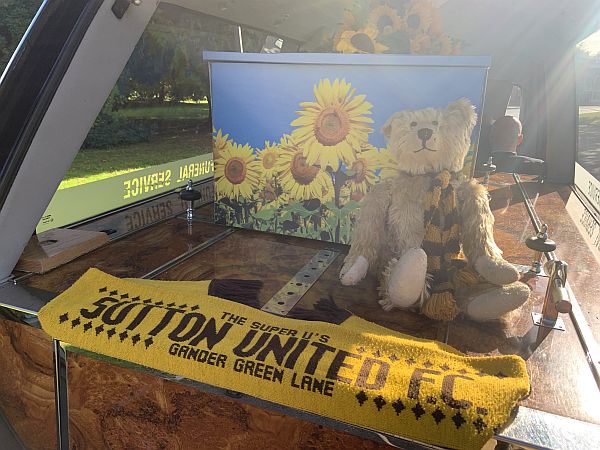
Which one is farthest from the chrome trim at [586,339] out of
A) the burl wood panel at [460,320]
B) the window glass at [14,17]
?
the window glass at [14,17]

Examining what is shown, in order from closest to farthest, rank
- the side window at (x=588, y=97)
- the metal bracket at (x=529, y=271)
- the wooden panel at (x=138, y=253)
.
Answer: the wooden panel at (x=138, y=253) < the metal bracket at (x=529, y=271) < the side window at (x=588, y=97)

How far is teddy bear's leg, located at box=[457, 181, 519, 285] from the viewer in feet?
3.30

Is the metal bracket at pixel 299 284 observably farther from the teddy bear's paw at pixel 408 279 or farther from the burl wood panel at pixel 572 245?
the burl wood panel at pixel 572 245

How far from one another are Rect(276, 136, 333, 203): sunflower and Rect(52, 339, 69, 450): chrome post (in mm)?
769

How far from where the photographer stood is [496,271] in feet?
3.29

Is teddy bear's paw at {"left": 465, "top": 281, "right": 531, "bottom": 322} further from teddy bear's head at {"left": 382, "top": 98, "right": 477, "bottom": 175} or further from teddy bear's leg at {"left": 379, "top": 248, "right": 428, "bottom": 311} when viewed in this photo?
teddy bear's head at {"left": 382, "top": 98, "right": 477, "bottom": 175}

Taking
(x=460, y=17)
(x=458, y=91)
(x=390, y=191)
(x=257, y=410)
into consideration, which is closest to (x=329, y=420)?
(x=257, y=410)

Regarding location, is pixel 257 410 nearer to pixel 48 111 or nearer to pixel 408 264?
pixel 408 264

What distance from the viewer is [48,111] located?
1.06 metres

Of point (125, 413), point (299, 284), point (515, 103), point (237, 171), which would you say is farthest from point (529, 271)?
point (515, 103)

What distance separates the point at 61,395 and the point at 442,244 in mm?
883

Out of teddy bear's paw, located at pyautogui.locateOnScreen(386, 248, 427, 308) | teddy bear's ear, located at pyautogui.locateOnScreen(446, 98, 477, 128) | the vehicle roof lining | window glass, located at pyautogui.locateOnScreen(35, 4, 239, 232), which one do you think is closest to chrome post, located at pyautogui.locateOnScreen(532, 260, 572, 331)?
teddy bear's paw, located at pyautogui.locateOnScreen(386, 248, 427, 308)

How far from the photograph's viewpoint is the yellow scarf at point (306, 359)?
727 millimetres

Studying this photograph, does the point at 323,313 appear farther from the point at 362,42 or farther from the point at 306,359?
the point at 362,42
